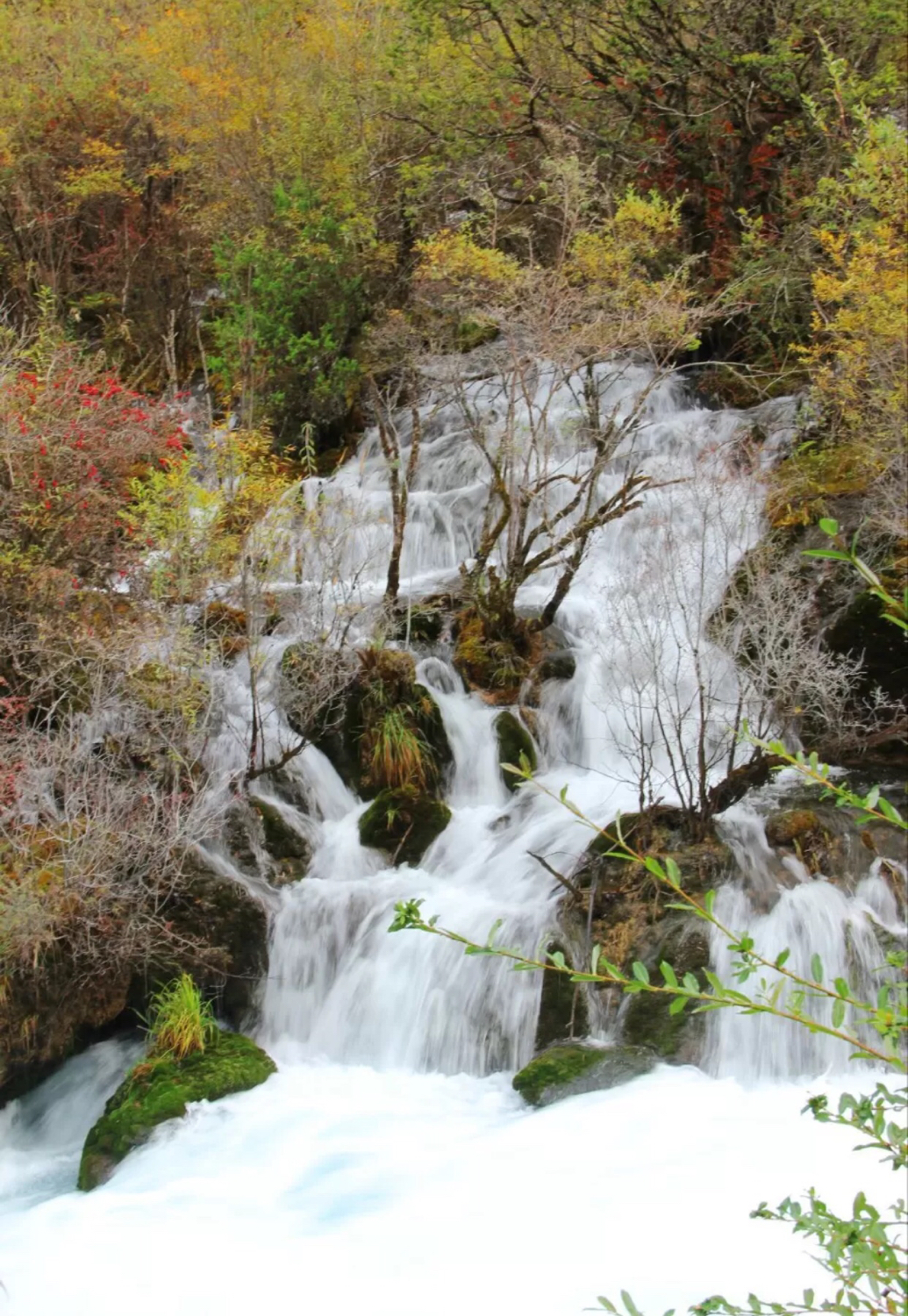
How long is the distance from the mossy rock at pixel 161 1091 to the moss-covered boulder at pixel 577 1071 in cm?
205

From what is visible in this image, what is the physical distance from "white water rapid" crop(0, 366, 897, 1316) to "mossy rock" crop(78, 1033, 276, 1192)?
0.14 m

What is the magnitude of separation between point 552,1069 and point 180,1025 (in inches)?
112

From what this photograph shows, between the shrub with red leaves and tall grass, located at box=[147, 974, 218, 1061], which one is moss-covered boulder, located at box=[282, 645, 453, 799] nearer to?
the shrub with red leaves

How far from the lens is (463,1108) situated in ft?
26.5

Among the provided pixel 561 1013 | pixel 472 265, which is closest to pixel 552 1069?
pixel 561 1013

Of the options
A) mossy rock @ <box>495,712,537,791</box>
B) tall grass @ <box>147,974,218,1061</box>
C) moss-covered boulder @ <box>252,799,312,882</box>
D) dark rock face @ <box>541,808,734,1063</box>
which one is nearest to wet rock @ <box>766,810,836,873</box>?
dark rock face @ <box>541,808,734,1063</box>

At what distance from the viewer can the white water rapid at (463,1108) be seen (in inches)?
248

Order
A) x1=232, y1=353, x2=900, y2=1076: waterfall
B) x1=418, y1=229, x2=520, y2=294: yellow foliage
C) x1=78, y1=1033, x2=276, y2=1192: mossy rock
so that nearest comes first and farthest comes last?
x1=78, y1=1033, x2=276, y2=1192: mossy rock → x1=232, y1=353, x2=900, y2=1076: waterfall → x1=418, y1=229, x2=520, y2=294: yellow foliage

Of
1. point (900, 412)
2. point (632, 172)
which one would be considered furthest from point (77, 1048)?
point (632, 172)

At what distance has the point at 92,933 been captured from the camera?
8.58 meters

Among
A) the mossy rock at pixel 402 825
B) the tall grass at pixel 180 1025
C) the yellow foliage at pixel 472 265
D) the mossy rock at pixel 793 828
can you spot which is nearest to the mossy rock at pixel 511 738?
the mossy rock at pixel 402 825

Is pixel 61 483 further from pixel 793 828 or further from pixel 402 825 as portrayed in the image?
pixel 793 828

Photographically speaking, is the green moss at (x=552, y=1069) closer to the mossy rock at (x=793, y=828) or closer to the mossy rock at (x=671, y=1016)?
the mossy rock at (x=671, y=1016)

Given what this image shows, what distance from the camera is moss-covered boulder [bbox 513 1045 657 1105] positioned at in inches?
311
